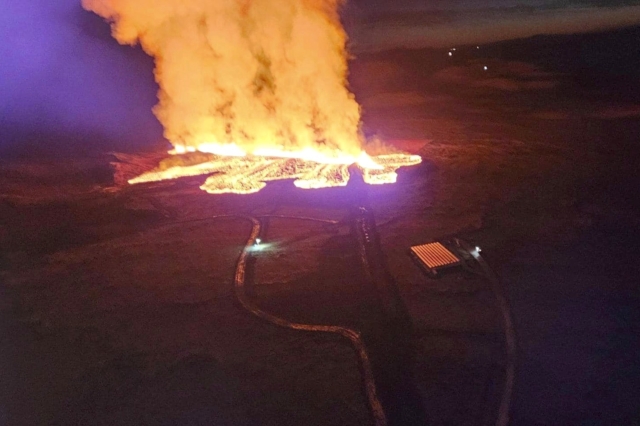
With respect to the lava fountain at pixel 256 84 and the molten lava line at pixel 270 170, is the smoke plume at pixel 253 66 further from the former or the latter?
the molten lava line at pixel 270 170

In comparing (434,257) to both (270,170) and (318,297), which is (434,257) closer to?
(318,297)

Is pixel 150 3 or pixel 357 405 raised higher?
pixel 150 3

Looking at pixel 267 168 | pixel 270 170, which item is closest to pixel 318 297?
pixel 270 170

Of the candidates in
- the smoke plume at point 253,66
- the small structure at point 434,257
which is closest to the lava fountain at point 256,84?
the smoke plume at point 253,66

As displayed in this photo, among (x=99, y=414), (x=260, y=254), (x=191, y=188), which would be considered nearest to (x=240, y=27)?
(x=191, y=188)

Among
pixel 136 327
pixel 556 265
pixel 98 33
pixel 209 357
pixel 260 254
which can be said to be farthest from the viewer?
pixel 98 33

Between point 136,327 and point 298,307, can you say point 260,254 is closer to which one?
point 298,307
